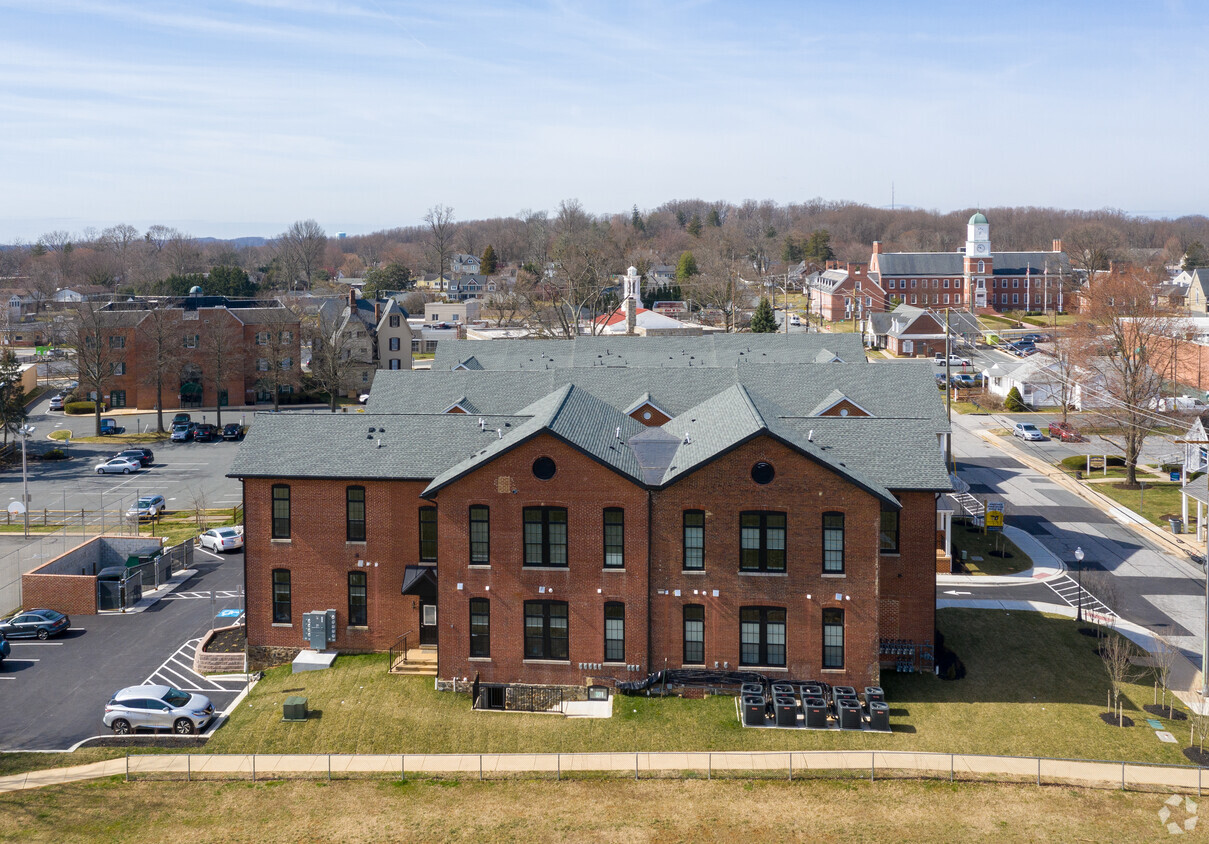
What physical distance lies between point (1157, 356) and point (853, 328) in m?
71.1

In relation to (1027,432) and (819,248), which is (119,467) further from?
(819,248)

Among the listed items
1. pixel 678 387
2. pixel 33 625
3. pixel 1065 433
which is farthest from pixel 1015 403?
pixel 33 625

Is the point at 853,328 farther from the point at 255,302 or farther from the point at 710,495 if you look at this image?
the point at 710,495

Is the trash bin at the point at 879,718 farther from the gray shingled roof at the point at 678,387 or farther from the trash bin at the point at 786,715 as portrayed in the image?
the gray shingled roof at the point at 678,387

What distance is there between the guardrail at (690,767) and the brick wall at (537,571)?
438cm

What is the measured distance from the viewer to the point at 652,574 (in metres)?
34.4

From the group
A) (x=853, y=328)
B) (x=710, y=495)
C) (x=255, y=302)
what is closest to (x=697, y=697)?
(x=710, y=495)

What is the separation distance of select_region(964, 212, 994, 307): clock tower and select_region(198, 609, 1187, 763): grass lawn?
12089cm

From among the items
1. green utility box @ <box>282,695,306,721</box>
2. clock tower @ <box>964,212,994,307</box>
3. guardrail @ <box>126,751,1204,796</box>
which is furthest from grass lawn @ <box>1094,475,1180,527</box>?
clock tower @ <box>964,212,994,307</box>

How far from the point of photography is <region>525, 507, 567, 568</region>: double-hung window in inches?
1357

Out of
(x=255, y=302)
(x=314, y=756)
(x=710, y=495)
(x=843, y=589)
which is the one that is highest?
(x=255, y=302)

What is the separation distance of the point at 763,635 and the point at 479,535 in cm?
980

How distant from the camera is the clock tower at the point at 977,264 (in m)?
148

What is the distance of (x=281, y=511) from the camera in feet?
124
